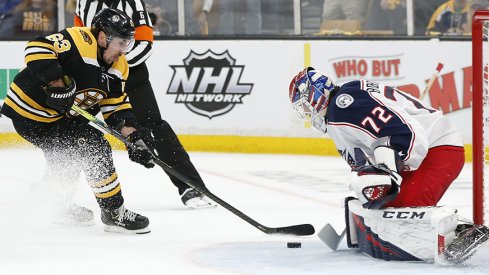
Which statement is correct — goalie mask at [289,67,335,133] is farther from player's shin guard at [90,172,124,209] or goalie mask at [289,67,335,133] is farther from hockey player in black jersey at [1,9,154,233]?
player's shin guard at [90,172,124,209]

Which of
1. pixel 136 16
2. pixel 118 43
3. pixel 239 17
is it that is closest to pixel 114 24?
pixel 118 43

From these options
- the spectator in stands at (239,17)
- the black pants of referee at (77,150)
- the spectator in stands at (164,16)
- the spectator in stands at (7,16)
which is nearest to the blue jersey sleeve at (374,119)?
the black pants of referee at (77,150)

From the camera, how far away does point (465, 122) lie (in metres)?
6.44

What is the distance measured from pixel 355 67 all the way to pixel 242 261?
316 centimetres

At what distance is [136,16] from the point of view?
4984mm

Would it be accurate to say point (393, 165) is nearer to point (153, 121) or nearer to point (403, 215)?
point (403, 215)

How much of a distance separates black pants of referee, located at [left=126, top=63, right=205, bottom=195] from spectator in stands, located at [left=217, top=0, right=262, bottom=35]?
2.26 m

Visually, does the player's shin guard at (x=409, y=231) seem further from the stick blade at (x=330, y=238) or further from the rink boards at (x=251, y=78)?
the rink boards at (x=251, y=78)

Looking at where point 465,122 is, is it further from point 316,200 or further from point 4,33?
point 4,33

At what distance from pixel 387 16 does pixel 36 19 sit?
7.86 feet

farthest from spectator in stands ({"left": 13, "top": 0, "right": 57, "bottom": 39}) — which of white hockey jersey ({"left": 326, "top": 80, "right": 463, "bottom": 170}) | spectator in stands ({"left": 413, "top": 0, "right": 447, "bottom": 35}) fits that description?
white hockey jersey ({"left": 326, "top": 80, "right": 463, "bottom": 170})

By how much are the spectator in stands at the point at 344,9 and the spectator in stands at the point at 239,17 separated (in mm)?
445

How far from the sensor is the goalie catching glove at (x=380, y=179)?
3.31m

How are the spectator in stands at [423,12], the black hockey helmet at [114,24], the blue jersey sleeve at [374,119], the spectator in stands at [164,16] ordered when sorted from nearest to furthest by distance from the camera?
the blue jersey sleeve at [374,119]
the black hockey helmet at [114,24]
the spectator in stands at [423,12]
the spectator in stands at [164,16]
